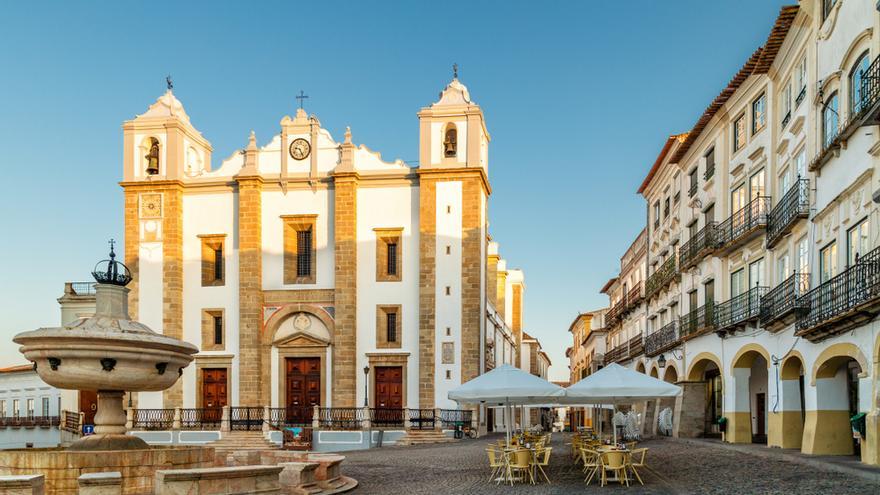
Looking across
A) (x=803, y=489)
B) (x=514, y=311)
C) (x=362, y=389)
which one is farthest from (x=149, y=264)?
(x=514, y=311)

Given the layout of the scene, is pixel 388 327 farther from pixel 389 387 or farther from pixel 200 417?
pixel 200 417

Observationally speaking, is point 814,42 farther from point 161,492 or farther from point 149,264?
point 149,264

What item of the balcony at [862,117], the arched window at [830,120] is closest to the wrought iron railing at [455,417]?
the balcony at [862,117]

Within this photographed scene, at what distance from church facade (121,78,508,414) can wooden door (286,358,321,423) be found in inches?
2.2

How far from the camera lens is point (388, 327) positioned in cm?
3666

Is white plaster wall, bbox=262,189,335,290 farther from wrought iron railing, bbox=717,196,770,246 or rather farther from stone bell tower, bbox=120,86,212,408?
wrought iron railing, bbox=717,196,770,246

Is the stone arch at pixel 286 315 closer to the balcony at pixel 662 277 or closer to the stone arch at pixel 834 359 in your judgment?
the balcony at pixel 662 277

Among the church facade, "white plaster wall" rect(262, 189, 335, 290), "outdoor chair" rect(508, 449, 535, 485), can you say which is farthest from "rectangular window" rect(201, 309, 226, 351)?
"outdoor chair" rect(508, 449, 535, 485)

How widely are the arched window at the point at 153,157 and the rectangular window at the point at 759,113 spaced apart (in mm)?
25689

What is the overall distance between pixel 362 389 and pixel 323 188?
29.0 feet

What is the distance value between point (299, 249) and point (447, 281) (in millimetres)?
6989

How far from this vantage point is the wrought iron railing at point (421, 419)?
3409 centimetres

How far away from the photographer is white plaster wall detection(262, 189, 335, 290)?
37.3 meters

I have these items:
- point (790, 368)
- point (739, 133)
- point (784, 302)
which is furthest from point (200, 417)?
point (784, 302)
